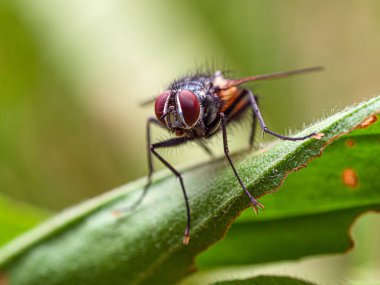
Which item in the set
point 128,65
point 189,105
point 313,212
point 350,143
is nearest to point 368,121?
→ point 350,143

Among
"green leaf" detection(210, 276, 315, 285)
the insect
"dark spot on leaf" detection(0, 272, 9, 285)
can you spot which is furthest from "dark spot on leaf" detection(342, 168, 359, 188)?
"dark spot on leaf" detection(0, 272, 9, 285)

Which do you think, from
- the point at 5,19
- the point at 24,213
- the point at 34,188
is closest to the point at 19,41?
the point at 5,19

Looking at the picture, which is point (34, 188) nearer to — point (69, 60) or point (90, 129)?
point (90, 129)

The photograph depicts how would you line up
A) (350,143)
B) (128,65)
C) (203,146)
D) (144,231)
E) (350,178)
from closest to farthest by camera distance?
(350,143), (350,178), (144,231), (203,146), (128,65)

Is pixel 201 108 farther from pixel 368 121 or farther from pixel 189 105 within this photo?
pixel 368 121

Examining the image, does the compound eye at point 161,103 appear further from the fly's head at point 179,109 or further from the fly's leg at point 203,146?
the fly's leg at point 203,146

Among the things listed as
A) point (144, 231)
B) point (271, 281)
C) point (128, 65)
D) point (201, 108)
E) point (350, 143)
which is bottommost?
point (271, 281)

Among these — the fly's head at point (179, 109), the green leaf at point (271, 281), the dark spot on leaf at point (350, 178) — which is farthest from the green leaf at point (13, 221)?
the dark spot on leaf at point (350, 178)
